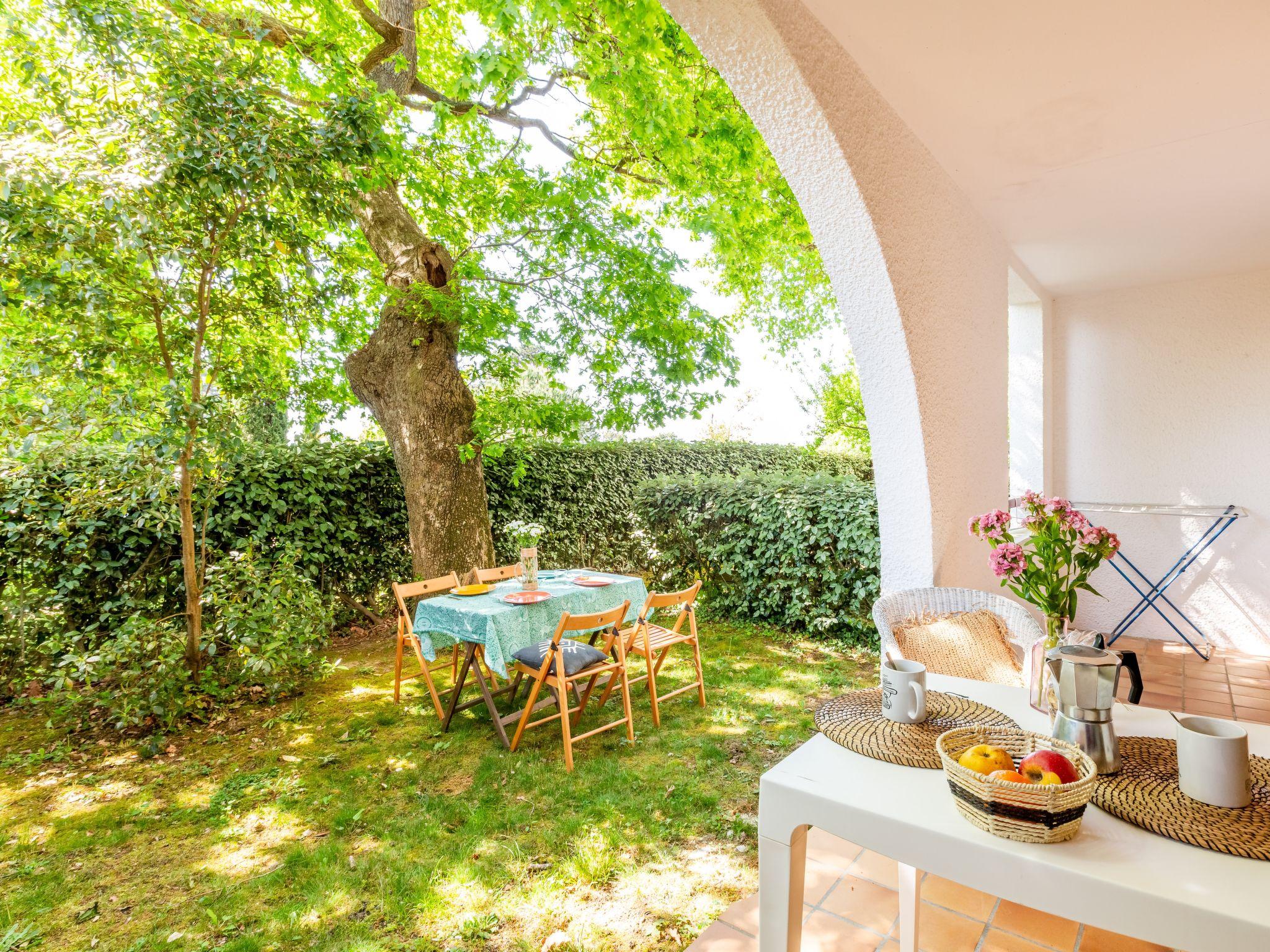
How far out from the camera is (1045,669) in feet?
4.57

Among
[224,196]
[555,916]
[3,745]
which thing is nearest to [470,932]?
[555,916]

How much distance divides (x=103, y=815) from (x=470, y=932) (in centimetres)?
194

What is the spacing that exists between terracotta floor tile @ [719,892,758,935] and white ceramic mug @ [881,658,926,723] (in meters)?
0.99

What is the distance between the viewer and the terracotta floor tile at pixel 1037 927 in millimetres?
1768

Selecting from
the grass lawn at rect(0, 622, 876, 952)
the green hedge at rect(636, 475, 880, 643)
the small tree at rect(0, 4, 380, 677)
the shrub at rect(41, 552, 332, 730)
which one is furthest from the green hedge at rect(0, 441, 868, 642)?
the grass lawn at rect(0, 622, 876, 952)

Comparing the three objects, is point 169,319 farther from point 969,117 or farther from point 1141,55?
point 1141,55

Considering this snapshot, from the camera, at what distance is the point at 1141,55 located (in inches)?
78.4

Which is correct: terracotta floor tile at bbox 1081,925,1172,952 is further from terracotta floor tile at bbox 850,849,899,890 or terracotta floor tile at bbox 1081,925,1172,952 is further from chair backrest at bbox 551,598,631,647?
chair backrest at bbox 551,598,631,647

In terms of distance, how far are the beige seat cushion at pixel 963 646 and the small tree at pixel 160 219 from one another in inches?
136

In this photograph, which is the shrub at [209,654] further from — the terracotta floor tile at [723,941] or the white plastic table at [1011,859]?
the white plastic table at [1011,859]

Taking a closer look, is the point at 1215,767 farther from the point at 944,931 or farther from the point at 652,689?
the point at 652,689

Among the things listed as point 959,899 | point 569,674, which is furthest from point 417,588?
point 959,899

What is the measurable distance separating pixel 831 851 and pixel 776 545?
3144 millimetres

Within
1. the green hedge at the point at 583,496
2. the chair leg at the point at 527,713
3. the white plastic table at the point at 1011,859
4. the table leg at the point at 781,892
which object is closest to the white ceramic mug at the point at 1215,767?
Result: the white plastic table at the point at 1011,859
